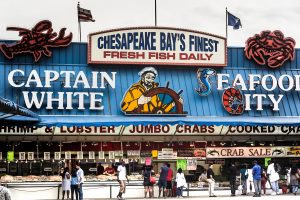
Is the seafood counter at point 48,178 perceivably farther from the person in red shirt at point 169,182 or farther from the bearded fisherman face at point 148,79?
the bearded fisherman face at point 148,79

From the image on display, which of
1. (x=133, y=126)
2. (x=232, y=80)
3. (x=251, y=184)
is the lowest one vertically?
(x=251, y=184)

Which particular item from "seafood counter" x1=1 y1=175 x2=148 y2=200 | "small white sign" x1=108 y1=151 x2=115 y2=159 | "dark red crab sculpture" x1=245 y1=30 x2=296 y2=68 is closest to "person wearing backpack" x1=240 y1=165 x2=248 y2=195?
"seafood counter" x1=1 y1=175 x2=148 y2=200

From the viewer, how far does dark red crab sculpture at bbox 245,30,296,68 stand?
44312 mm

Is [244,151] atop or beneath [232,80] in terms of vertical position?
beneath

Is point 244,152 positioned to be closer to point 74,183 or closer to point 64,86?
point 64,86

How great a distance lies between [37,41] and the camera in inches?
1633

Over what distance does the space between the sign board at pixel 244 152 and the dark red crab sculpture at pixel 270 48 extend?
5431 millimetres

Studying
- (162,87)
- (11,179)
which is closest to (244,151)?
(162,87)

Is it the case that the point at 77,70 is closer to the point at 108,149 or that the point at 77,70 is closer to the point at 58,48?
the point at 58,48

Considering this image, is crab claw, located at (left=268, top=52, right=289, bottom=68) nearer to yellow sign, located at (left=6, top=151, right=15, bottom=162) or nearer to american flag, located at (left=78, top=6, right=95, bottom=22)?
american flag, located at (left=78, top=6, right=95, bottom=22)

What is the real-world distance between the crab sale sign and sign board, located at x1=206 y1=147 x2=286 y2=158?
5205 mm

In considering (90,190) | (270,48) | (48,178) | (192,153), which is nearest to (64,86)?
(48,178)

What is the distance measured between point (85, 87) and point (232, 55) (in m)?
9.54

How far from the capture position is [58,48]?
42000 mm
